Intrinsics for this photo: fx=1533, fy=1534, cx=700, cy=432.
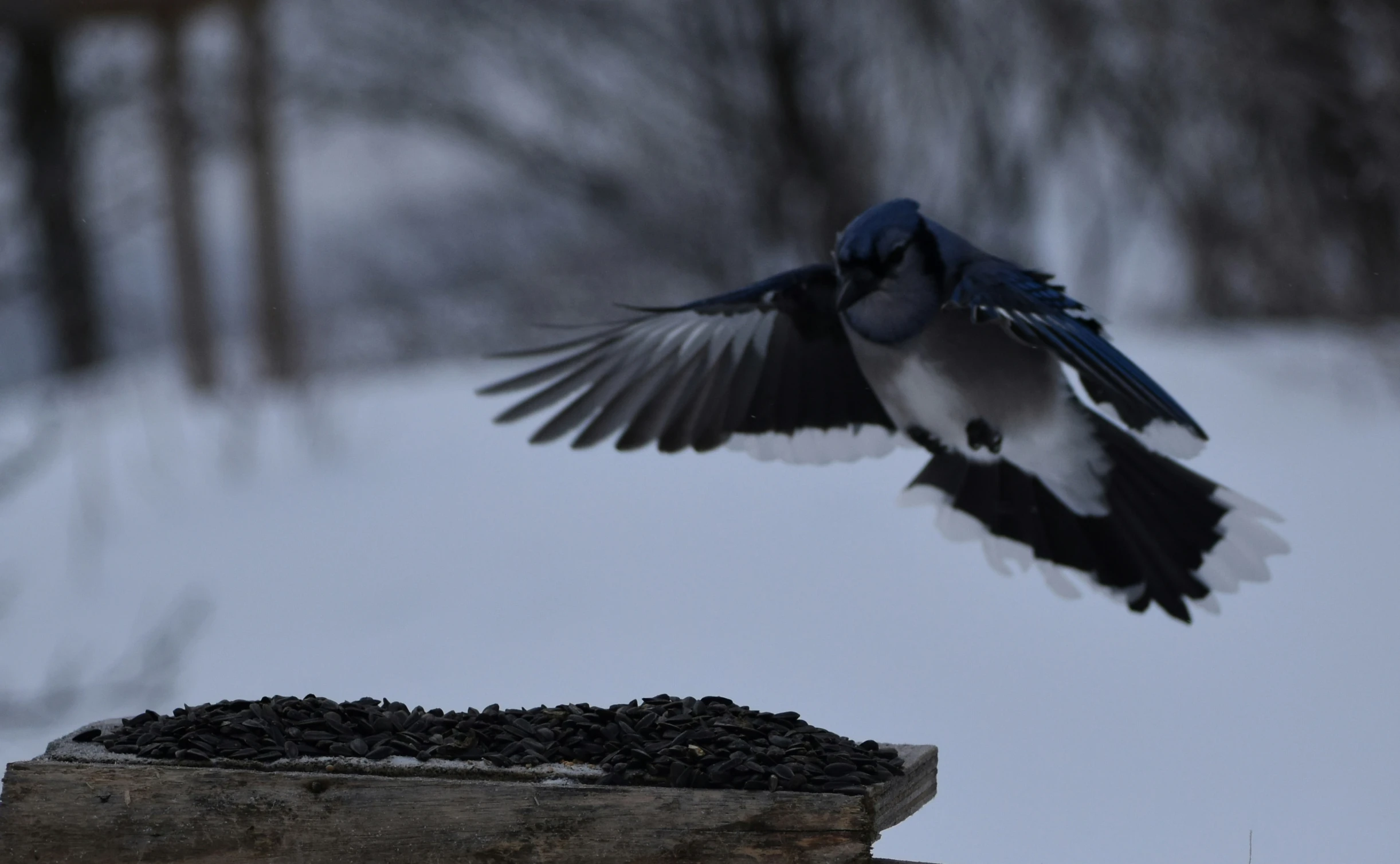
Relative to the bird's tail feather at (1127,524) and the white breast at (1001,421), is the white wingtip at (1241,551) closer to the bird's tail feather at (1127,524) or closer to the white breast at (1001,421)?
the bird's tail feather at (1127,524)

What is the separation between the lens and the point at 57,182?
8.91 metres

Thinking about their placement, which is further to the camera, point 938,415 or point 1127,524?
point 1127,524

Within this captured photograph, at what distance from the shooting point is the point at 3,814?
6.50 ft

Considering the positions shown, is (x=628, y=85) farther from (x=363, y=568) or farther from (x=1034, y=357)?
(x=1034, y=357)

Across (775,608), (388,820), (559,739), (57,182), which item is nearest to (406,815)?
(388,820)

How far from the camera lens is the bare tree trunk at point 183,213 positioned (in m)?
6.50

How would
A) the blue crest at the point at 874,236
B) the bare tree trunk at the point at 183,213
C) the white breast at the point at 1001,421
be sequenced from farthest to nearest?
the bare tree trunk at the point at 183,213 → the white breast at the point at 1001,421 → the blue crest at the point at 874,236

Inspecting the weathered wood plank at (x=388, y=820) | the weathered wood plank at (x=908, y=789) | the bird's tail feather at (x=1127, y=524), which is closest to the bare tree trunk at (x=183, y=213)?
the bird's tail feather at (x=1127, y=524)

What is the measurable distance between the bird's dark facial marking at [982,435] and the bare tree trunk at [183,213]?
4666 millimetres

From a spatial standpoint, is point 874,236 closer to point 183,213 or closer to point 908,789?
point 908,789

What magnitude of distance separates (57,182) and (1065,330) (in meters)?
7.88

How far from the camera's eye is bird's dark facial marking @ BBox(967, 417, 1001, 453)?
290cm

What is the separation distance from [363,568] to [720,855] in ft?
10.4

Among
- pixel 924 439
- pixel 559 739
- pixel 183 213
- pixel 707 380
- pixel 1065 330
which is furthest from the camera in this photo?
pixel 183 213
